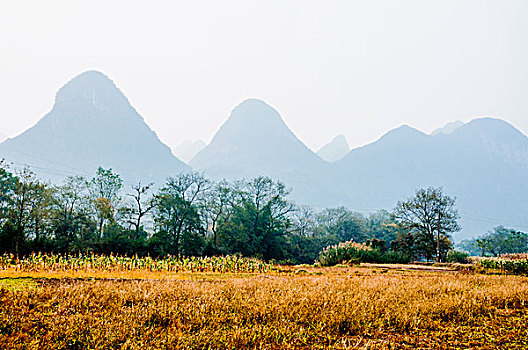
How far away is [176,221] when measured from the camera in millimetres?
37312

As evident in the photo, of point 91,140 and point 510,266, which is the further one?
point 91,140

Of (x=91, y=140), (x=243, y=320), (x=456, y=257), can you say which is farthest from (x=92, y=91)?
(x=243, y=320)

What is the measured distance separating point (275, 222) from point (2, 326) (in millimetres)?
Answer: 37758

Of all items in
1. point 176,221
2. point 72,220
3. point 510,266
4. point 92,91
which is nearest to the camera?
point 510,266

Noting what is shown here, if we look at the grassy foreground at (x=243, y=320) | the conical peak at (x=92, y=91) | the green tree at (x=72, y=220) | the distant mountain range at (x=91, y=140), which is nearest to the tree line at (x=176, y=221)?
the green tree at (x=72, y=220)

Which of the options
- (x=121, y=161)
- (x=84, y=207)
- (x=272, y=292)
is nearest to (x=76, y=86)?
(x=121, y=161)

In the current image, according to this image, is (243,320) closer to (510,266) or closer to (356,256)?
(510,266)

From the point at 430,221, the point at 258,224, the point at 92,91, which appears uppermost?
the point at 92,91

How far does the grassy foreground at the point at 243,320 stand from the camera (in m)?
4.21

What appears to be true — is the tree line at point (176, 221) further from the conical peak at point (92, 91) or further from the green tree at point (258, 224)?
the conical peak at point (92, 91)

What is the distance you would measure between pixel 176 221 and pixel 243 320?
33.3 m

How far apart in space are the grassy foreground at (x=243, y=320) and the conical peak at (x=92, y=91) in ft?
614

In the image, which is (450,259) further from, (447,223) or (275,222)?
(275,222)

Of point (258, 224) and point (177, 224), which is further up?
point (258, 224)
